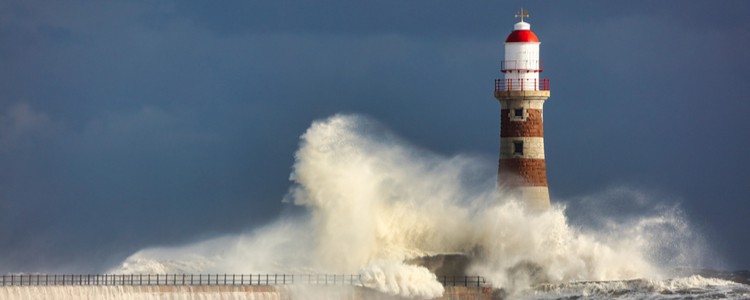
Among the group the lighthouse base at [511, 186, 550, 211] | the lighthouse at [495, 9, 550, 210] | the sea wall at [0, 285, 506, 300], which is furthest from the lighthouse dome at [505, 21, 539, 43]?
the sea wall at [0, 285, 506, 300]

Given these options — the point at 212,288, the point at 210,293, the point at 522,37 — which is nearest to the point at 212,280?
the point at 212,288

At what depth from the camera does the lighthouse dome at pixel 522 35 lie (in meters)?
62.8

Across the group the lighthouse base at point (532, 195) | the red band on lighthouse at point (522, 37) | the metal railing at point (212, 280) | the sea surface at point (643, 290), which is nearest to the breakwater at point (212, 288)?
the metal railing at point (212, 280)

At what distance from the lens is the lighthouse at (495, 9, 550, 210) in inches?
2457

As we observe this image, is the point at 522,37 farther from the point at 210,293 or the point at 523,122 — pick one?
the point at 210,293

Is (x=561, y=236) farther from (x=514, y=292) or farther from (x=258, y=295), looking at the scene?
(x=258, y=295)

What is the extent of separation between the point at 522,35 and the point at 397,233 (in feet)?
25.1

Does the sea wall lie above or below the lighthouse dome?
below

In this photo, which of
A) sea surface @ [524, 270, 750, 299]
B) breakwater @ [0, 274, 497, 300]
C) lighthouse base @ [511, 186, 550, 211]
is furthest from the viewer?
lighthouse base @ [511, 186, 550, 211]

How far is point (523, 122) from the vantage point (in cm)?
6253

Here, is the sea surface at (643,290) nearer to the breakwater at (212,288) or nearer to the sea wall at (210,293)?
the sea wall at (210,293)

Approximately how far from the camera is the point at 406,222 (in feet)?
212

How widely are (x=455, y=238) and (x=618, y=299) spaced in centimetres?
663

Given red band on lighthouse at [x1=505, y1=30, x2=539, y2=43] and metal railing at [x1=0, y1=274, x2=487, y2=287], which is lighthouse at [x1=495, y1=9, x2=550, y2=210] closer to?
red band on lighthouse at [x1=505, y1=30, x2=539, y2=43]
